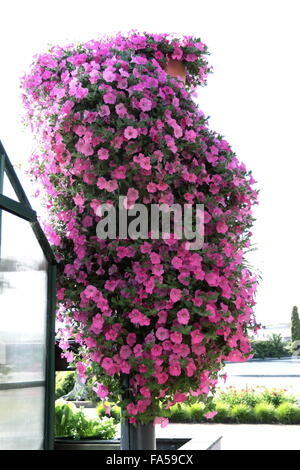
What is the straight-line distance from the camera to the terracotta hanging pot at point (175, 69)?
3.48 meters

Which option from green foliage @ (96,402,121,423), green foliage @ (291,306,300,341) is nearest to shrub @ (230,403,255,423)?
green foliage @ (96,402,121,423)

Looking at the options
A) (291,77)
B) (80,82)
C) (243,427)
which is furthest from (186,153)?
(291,77)

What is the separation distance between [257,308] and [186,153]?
3.21 ft

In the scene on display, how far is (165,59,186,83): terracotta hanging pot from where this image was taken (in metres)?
3.48

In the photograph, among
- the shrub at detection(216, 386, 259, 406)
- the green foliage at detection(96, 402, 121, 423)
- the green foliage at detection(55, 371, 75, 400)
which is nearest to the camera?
the green foliage at detection(96, 402, 121, 423)

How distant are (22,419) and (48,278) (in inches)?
29.6

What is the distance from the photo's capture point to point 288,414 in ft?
31.7

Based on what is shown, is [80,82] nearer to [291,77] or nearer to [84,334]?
[84,334]

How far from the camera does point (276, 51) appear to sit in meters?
10.1

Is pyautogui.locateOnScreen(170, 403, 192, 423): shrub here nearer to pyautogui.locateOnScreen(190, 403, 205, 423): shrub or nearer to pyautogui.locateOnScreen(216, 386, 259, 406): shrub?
pyautogui.locateOnScreen(190, 403, 205, 423): shrub

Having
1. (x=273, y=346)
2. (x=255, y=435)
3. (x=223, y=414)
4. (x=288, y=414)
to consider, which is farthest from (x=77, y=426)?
(x=273, y=346)

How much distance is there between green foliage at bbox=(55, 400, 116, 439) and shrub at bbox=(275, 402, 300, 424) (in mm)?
5970

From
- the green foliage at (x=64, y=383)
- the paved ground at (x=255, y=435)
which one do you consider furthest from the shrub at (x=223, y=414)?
the green foliage at (x=64, y=383)

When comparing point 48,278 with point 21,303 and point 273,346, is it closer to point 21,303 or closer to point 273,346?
point 21,303
